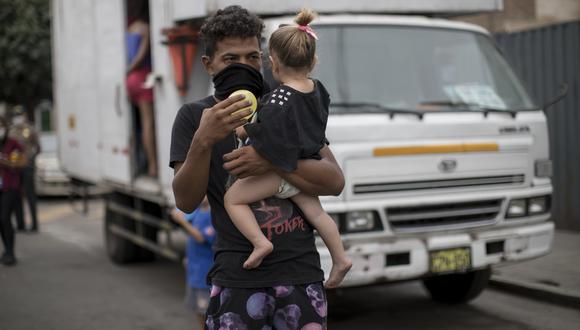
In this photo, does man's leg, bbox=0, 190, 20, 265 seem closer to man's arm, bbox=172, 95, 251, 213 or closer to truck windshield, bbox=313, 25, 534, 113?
truck windshield, bbox=313, 25, 534, 113

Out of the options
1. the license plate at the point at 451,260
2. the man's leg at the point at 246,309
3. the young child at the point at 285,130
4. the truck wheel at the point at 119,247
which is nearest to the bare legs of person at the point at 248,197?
the young child at the point at 285,130

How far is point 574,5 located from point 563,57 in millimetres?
5787

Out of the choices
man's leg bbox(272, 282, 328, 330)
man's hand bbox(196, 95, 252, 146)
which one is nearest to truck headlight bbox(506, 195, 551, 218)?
man's leg bbox(272, 282, 328, 330)

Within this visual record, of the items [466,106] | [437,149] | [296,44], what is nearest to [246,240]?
[296,44]

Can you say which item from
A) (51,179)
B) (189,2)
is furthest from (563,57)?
(51,179)

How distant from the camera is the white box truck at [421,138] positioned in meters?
5.38

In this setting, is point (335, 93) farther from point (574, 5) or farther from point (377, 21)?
point (574, 5)

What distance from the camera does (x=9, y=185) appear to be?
9.98 meters

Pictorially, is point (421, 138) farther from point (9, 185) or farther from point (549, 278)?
point (9, 185)

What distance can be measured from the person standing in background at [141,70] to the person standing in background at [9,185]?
2.38 metres

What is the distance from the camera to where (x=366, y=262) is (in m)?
5.29

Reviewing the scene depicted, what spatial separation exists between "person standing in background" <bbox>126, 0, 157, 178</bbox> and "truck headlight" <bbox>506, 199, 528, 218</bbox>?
363cm

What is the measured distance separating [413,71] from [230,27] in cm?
327

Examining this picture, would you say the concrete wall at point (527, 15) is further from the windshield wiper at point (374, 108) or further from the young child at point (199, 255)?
the young child at point (199, 255)
